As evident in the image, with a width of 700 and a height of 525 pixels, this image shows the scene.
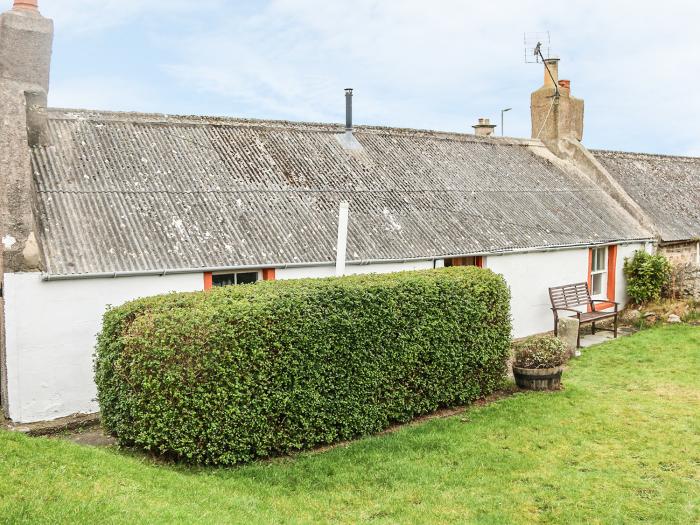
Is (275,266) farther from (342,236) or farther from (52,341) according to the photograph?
→ (52,341)

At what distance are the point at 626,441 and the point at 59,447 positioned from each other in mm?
7741

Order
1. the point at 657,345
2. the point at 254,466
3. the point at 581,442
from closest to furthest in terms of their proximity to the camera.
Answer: the point at 254,466 < the point at 581,442 < the point at 657,345

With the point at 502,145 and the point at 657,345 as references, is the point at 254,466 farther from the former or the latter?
the point at 502,145

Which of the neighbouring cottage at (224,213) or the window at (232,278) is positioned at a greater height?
the neighbouring cottage at (224,213)

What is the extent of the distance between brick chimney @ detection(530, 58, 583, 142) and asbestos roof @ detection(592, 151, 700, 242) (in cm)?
165

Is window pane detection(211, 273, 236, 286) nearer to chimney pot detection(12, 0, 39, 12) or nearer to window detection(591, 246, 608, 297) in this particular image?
chimney pot detection(12, 0, 39, 12)

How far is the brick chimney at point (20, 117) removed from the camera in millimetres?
10180

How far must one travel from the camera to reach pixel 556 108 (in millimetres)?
24359

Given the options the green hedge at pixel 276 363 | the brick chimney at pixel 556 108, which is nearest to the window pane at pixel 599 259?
the brick chimney at pixel 556 108

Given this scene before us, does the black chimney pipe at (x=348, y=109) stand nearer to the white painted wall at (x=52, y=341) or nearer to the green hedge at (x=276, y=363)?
the green hedge at (x=276, y=363)

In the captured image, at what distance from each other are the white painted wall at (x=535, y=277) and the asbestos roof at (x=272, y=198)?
0.38m

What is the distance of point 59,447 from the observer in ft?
25.2

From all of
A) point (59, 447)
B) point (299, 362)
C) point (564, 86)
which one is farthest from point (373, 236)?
point (564, 86)

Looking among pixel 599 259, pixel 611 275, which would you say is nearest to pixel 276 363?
pixel 599 259
